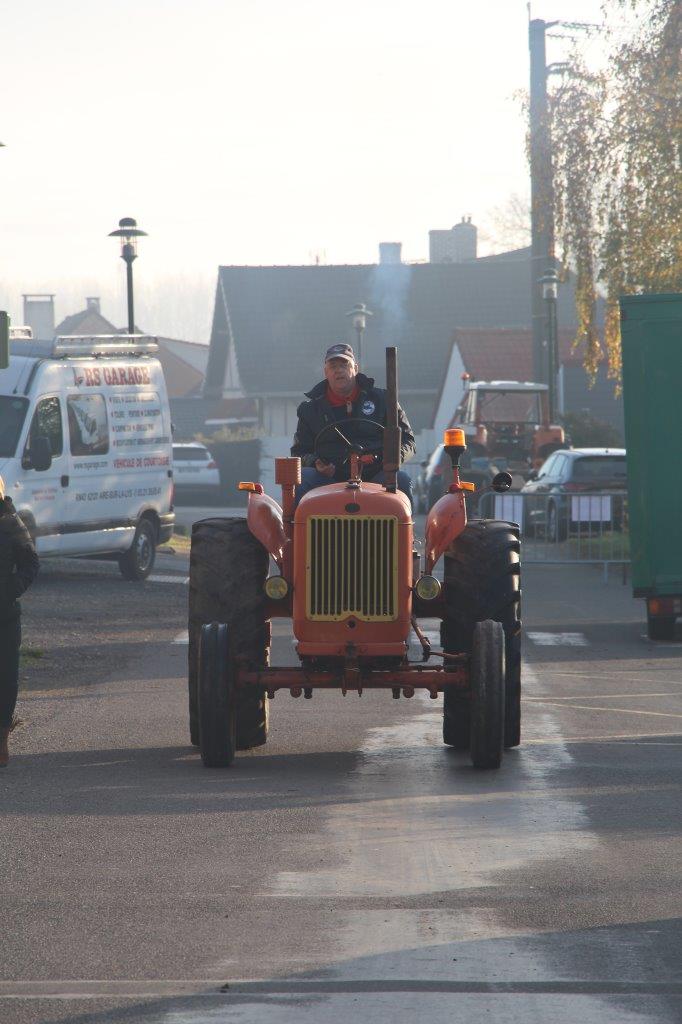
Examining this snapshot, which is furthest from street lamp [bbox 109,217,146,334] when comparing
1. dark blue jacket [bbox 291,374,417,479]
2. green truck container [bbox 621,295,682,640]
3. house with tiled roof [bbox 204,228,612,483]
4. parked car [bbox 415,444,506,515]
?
house with tiled roof [bbox 204,228,612,483]

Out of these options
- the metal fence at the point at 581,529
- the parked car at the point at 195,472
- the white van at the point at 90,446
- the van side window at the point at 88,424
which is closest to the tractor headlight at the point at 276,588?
the white van at the point at 90,446

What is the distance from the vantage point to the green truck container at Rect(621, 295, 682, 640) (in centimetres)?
1702

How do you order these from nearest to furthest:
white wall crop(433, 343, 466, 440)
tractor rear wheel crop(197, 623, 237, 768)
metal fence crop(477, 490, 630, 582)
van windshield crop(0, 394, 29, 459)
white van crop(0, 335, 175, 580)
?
1. tractor rear wheel crop(197, 623, 237, 768)
2. van windshield crop(0, 394, 29, 459)
3. white van crop(0, 335, 175, 580)
4. metal fence crop(477, 490, 630, 582)
5. white wall crop(433, 343, 466, 440)

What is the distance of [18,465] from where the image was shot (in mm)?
21547

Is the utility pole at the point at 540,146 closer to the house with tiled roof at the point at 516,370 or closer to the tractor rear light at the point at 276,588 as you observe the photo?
the house with tiled roof at the point at 516,370

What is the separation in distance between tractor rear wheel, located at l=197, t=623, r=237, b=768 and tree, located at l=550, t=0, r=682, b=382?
18195mm

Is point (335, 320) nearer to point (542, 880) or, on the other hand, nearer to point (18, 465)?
point (18, 465)

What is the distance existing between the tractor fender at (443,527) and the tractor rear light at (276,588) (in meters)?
0.88

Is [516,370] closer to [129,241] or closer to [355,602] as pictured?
[129,241]

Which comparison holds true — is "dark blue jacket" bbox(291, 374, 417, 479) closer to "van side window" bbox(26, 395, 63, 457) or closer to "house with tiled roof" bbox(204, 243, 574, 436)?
"van side window" bbox(26, 395, 63, 457)

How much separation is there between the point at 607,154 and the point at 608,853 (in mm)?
22219

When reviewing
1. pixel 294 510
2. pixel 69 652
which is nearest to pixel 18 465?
pixel 69 652

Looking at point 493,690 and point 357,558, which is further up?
point 357,558

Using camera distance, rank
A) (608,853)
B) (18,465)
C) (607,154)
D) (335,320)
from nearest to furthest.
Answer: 1. (608,853)
2. (18,465)
3. (607,154)
4. (335,320)
